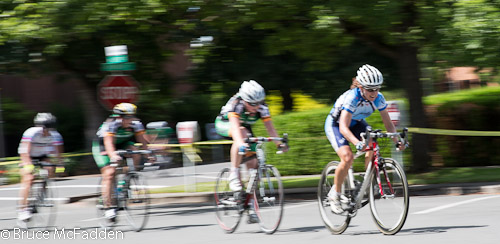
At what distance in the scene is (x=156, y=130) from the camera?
2191 cm

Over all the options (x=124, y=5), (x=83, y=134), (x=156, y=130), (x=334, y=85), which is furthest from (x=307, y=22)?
(x=83, y=134)

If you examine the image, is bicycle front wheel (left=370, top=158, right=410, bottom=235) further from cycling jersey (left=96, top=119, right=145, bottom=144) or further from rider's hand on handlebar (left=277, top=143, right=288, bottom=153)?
cycling jersey (left=96, top=119, right=145, bottom=144)

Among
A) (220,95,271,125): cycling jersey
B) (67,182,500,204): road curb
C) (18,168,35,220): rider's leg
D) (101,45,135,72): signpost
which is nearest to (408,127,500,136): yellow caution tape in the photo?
(67,182,500,204): road curb

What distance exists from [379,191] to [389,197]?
0.14 metres

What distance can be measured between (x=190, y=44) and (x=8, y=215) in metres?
5.57

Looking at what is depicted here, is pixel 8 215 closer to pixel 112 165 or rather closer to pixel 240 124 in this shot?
pixel 112 165

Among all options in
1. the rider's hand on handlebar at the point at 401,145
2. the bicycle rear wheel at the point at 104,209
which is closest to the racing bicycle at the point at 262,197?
the rider's hand on handlebar at the point at 401,145

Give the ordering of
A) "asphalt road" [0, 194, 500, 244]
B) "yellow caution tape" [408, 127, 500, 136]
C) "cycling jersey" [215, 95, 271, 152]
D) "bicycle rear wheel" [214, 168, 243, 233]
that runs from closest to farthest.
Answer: "asphalt road" [0, 194, 500, 244] < "cycling jersey" [215, 95, 271, 152] < "bicycle rear wheel" [214, 168, 243, 233] < "yellow caution tape" [408, 127, 500, 136]

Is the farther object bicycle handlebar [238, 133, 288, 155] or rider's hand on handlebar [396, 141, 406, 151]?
bicycle handlebar [238, 133, 288, 155]

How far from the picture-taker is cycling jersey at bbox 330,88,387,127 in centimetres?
782

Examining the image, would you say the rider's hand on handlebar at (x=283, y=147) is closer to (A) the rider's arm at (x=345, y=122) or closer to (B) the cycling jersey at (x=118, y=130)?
(A) the rider's arm at (x=345, y=122)

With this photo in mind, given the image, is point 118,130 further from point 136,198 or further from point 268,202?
point 268,202

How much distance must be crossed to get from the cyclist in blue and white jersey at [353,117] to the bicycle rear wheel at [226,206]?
1.23 m

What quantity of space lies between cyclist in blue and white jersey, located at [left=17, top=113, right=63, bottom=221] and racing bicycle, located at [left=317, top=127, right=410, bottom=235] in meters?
4.14
